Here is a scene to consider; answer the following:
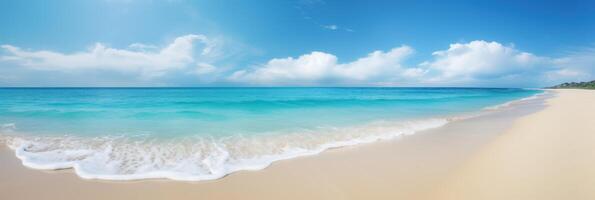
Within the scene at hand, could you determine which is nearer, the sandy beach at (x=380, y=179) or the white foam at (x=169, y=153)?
the sandy beach at (x=380, y=179)

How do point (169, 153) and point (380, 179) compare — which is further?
point (169, 153)

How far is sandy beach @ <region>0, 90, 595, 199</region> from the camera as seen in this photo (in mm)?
3072

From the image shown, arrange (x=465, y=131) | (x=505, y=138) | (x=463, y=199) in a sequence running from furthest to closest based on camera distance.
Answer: (x=465, y=131), (x=505, y=138), (x=463, y=199)

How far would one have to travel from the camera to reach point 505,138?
6.25m

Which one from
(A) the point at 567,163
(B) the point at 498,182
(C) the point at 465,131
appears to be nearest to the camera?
(B) the point at 498,182

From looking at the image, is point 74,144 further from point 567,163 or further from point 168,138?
point 567,163

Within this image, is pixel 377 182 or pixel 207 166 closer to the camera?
pixel 377 182

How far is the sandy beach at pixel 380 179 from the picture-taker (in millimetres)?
3072

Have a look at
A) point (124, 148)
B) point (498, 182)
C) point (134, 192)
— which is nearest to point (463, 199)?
point (498, 182)

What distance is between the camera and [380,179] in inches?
140

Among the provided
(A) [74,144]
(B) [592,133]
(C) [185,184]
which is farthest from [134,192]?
(B) [592,133]

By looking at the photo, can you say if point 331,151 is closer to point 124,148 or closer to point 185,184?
point 185,184

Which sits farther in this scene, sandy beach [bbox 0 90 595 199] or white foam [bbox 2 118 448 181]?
white foam [bbox 2 118 448 181]

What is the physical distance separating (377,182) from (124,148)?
18.0ft
